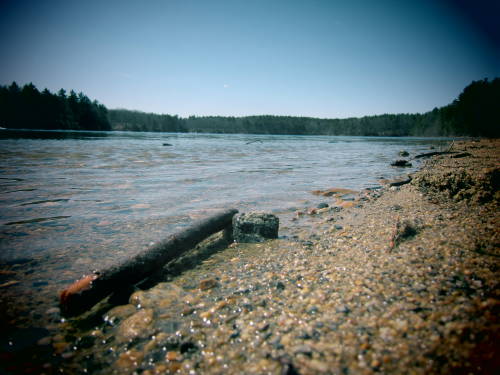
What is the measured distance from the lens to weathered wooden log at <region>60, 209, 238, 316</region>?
7.43ft

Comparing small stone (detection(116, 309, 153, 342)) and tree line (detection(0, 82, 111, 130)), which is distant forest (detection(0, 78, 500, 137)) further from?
small stone (detection(116, 309, 153, 342))

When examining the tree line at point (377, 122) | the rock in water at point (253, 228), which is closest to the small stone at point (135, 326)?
the rock in water at point (253, 228)

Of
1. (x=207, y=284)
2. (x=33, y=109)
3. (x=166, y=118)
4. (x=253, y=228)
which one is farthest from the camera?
(x=166, y=118)

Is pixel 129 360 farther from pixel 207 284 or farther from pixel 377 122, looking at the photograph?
pixel 377 122

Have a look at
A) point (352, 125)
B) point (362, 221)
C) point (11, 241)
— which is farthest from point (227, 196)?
point (352, 125)

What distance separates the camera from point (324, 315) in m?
2.02

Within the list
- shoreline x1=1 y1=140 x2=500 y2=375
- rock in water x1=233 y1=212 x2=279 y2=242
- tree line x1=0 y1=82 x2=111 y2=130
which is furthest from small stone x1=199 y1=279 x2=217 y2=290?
tree line x1=0 y1=82 x2=111 y2=130

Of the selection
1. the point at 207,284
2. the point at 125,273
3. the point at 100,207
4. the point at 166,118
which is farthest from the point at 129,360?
the point at 166,118

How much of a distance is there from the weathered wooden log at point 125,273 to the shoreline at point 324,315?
19 cm

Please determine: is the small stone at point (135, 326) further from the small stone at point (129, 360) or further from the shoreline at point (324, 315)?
the small stone at point (129, 360)

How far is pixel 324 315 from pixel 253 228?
2.26 meters

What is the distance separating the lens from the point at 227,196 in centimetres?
727

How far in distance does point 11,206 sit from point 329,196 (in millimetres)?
8647

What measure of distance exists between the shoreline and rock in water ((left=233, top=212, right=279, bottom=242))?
0.64 m
